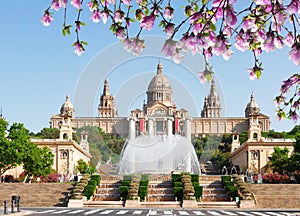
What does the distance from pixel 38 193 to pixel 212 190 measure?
14009 millimetres

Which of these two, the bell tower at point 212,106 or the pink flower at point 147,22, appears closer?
the pink flower at point 147,22

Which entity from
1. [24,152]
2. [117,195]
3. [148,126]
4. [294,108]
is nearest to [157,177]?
[117,195]

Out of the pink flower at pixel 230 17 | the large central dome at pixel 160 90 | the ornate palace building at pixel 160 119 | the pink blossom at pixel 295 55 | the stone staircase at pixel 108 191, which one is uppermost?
the large central dome at pixel 160 90

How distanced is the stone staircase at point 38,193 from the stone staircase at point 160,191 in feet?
21.8

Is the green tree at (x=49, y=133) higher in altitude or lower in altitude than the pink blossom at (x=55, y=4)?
higher

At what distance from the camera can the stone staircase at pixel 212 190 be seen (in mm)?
42737

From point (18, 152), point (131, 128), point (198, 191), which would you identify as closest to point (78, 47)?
point (198, 191)

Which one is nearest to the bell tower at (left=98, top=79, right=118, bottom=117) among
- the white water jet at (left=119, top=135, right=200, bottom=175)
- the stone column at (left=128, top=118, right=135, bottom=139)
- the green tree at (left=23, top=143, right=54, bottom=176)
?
the stone column at (left=128, top=118, right=135, bottom=139)

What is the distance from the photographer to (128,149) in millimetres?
72750

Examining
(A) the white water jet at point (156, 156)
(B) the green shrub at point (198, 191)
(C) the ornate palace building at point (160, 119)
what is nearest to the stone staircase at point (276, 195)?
(B) the green shrub at point (198, 191)

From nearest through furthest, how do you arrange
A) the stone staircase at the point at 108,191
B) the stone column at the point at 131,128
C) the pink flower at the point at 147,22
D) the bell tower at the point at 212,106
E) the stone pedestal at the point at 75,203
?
1. the pink flower at the point at 147,22
2. the stone pedestal at the point at 75,203
3. the stone staircase at the point at 108,191
4. the stone column at the point at 131,128
5. the bell tower at the point at 212,106

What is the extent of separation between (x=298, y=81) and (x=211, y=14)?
2.24 meters

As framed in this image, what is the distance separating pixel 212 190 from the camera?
146ft

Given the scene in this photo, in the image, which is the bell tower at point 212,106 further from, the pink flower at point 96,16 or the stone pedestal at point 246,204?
the pink flower at point 96,16
